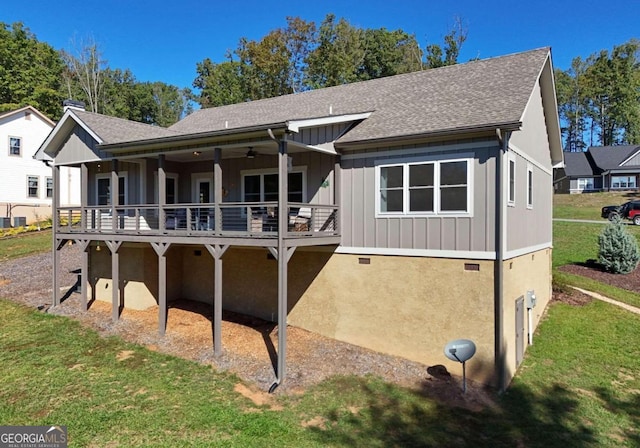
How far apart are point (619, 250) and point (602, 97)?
5118cm

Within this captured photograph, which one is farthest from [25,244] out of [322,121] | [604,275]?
[604,275]

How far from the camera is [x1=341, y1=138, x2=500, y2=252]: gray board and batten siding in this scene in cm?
941

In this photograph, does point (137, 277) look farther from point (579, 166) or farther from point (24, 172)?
point (579, 166)

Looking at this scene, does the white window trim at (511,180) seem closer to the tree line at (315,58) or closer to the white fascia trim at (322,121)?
the white fascia trim at (322,121)

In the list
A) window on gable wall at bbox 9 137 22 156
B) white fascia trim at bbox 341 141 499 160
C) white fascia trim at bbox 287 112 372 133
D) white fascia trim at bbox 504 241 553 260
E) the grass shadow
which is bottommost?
the grass shadow

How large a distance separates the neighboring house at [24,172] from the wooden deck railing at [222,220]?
676 inches

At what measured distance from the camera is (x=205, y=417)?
7.76 m

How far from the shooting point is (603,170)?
46.5 metres

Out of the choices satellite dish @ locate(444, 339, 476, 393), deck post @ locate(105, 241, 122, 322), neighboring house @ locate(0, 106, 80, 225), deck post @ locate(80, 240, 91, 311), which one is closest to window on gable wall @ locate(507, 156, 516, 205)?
satellite dish @ locate(444, 339, 476, 393)

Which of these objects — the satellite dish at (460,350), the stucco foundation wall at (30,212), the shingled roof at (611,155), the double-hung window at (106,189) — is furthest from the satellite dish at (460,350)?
the shingled roof at (611,155)

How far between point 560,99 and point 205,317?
64766 mm

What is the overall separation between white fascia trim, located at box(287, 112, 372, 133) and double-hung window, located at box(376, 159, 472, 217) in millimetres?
1604

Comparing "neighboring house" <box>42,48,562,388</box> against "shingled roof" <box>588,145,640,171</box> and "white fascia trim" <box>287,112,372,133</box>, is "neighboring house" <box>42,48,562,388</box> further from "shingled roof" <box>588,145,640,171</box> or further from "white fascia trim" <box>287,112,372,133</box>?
"shingled roof" <box>588,145,640,171</box>

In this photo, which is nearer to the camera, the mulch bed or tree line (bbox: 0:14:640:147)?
the mulch bed
